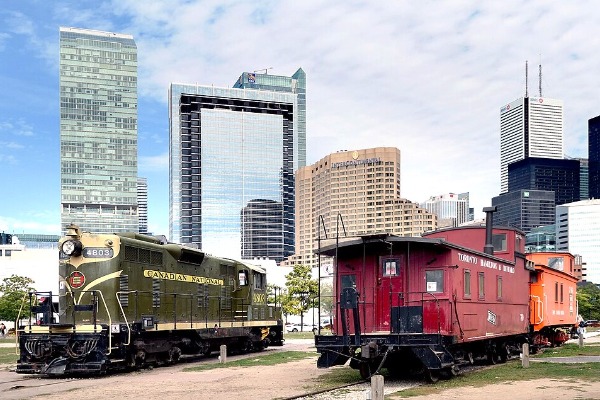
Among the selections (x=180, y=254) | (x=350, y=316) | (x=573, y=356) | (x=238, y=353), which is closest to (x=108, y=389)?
(x=350, y=316)

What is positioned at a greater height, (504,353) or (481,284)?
(481,284)

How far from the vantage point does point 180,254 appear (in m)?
25.3

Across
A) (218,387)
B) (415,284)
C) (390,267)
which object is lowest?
(218,387)

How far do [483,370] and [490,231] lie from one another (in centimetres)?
571

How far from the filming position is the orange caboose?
2811cm

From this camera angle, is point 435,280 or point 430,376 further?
point 435,280

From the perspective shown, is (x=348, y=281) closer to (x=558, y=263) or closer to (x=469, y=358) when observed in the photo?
(x=469, y=358)

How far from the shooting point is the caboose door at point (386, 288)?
17953mm

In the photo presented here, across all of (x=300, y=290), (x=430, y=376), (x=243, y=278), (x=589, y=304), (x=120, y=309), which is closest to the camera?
(x=430, y=376)

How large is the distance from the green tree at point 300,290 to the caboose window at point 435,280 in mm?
43344

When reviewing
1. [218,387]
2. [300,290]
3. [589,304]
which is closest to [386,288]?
[218,387]

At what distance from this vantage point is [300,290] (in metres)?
60.9

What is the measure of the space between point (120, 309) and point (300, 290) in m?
40.0

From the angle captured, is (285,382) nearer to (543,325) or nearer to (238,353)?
(238,353)
